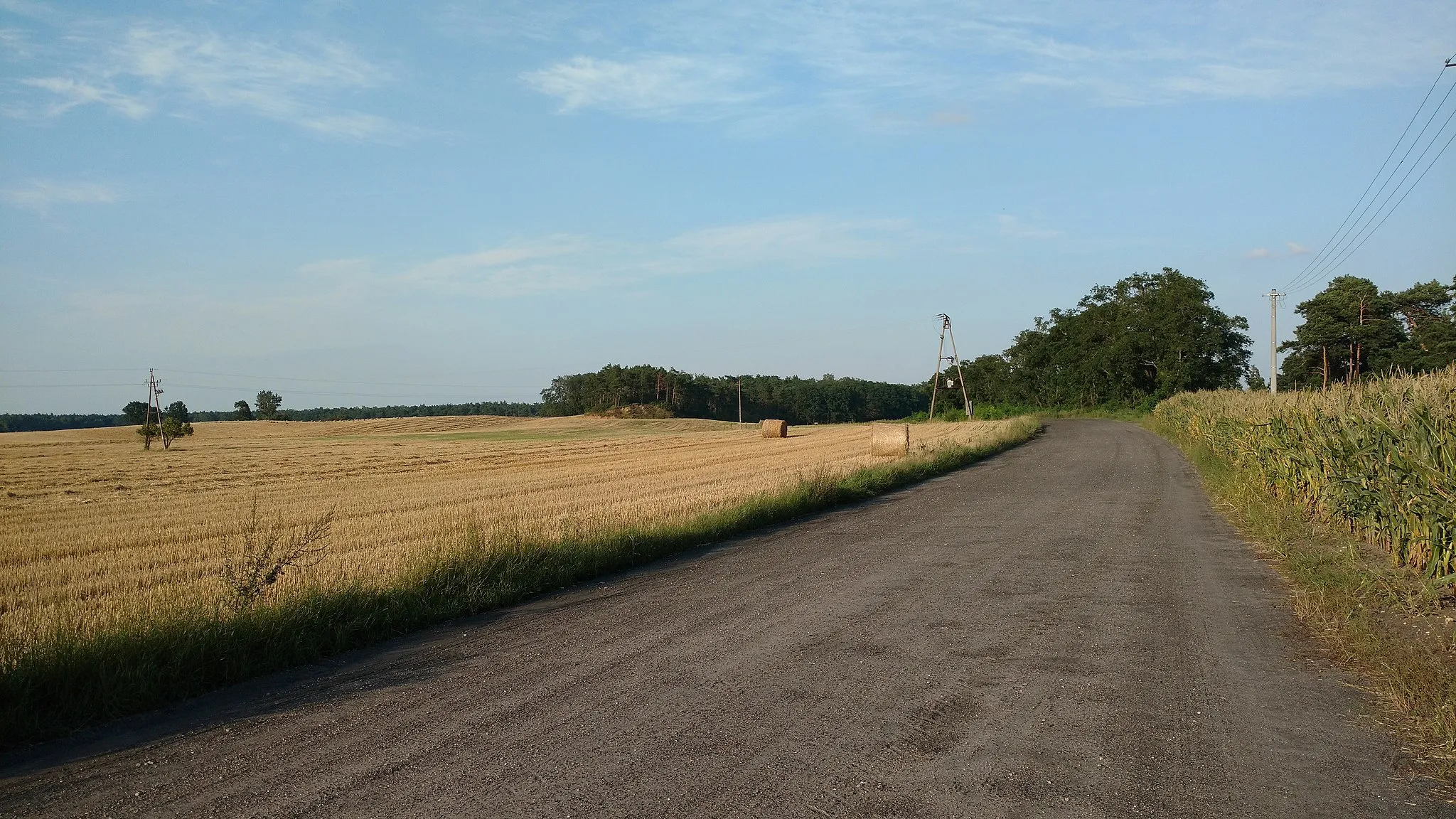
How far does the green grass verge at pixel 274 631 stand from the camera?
561 cm

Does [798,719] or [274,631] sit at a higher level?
[274,631]

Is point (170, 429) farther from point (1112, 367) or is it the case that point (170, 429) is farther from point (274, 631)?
point (1112, 367)

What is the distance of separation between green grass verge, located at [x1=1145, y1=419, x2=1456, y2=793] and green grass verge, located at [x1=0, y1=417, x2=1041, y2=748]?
23.1ft

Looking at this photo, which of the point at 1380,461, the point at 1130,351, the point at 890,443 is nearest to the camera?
the point at 1380,461

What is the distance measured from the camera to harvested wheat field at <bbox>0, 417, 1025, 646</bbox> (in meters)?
10.6

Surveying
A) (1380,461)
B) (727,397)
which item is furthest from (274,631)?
(727,397)

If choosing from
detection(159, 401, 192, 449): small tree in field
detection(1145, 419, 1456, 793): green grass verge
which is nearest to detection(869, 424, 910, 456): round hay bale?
detection(1145, 419, 1456, 793): green grass verge

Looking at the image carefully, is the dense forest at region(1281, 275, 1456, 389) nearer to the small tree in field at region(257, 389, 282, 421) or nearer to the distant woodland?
the distant woodland

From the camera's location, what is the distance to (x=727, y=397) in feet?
413

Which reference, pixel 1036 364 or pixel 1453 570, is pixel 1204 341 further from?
pixel 1453 570

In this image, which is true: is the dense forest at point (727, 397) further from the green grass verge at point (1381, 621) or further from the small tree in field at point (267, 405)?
the green grass verge at point (1381, 621)

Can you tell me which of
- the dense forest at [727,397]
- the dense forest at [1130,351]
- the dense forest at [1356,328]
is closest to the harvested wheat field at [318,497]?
the dense forest at [1356,328]

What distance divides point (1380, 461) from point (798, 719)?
25.8 ft

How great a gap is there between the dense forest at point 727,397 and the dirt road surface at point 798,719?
96.5 metres
